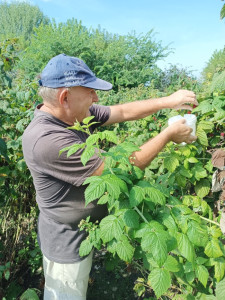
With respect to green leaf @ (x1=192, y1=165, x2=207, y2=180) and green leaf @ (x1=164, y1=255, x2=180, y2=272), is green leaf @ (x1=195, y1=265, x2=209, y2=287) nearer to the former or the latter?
green leaf @ (x1=164, y1=255, x2=180, y2=272)

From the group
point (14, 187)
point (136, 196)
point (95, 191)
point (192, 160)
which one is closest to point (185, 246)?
point (136, 196)

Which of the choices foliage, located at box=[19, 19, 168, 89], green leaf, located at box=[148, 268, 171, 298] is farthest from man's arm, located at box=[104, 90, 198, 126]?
foliage, located at box=[19, 19, 168, 89]

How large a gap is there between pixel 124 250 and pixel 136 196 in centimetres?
28

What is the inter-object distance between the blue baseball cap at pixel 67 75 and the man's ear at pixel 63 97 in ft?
0.12

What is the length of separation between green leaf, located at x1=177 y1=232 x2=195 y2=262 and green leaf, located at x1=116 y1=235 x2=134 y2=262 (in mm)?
218

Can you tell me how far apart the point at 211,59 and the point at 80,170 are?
28.0m

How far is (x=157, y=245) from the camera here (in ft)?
3.32

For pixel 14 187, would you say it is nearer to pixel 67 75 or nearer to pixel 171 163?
pixel 67 75

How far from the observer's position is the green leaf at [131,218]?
1.13 metres

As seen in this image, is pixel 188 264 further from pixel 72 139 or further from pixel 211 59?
pixel 211 59

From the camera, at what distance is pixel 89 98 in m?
1.77

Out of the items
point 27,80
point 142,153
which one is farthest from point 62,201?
point 27,80

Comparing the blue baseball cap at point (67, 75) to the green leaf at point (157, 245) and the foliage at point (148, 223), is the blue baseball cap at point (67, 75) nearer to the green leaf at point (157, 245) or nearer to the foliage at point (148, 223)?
the foliage at point (148, 223)

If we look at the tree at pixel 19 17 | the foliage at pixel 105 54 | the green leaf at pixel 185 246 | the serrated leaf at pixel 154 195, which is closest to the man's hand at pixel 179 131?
the serrated leaf at pixel 154 195
